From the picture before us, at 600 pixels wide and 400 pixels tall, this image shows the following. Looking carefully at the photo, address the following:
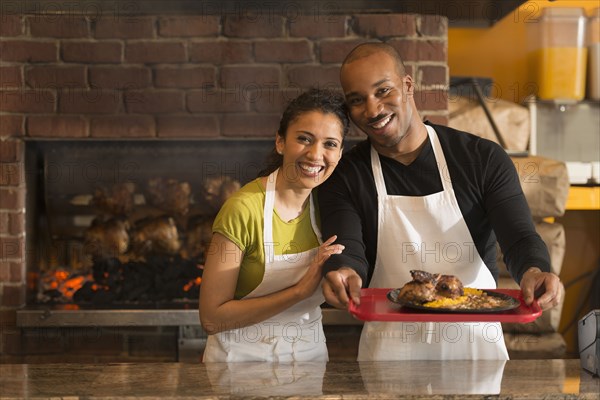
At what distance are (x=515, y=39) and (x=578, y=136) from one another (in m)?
0.68

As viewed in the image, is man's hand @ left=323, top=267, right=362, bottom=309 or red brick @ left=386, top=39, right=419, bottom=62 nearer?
man's hand @ left=323, top=267, right=362, bottom=309

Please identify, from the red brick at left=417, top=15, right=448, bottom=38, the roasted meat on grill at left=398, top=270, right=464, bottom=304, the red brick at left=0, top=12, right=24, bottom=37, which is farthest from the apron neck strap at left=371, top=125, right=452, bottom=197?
the red brick at left=0, top=12, right=24, bottom=37

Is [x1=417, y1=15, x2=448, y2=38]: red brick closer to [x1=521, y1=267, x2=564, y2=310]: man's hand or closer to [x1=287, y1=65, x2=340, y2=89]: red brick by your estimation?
[x1=287, y1=65, x2=340, y2=89]: red brick

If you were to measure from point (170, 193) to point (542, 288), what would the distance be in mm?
2008

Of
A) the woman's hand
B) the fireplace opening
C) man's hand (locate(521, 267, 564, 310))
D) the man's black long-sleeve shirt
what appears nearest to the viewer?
man's hand (locate(521, 267, 564, 310))

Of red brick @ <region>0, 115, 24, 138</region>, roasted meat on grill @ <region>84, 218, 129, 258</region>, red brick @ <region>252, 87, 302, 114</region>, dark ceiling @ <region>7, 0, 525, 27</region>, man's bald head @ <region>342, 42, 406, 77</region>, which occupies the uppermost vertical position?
dark ceiling @ <region>7, 0, 525, 27</region>

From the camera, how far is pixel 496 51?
418cm

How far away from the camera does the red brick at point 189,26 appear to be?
3.35 metres

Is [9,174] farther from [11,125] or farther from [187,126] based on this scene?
[187,126]

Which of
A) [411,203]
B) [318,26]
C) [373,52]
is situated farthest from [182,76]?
[411,203]

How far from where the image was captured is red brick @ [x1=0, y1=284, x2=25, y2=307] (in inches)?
134

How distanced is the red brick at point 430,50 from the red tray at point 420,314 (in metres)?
1.55

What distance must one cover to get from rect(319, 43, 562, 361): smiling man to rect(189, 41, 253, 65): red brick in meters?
1.14

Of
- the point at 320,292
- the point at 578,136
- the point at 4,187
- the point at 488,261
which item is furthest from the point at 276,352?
the point at 578,136
